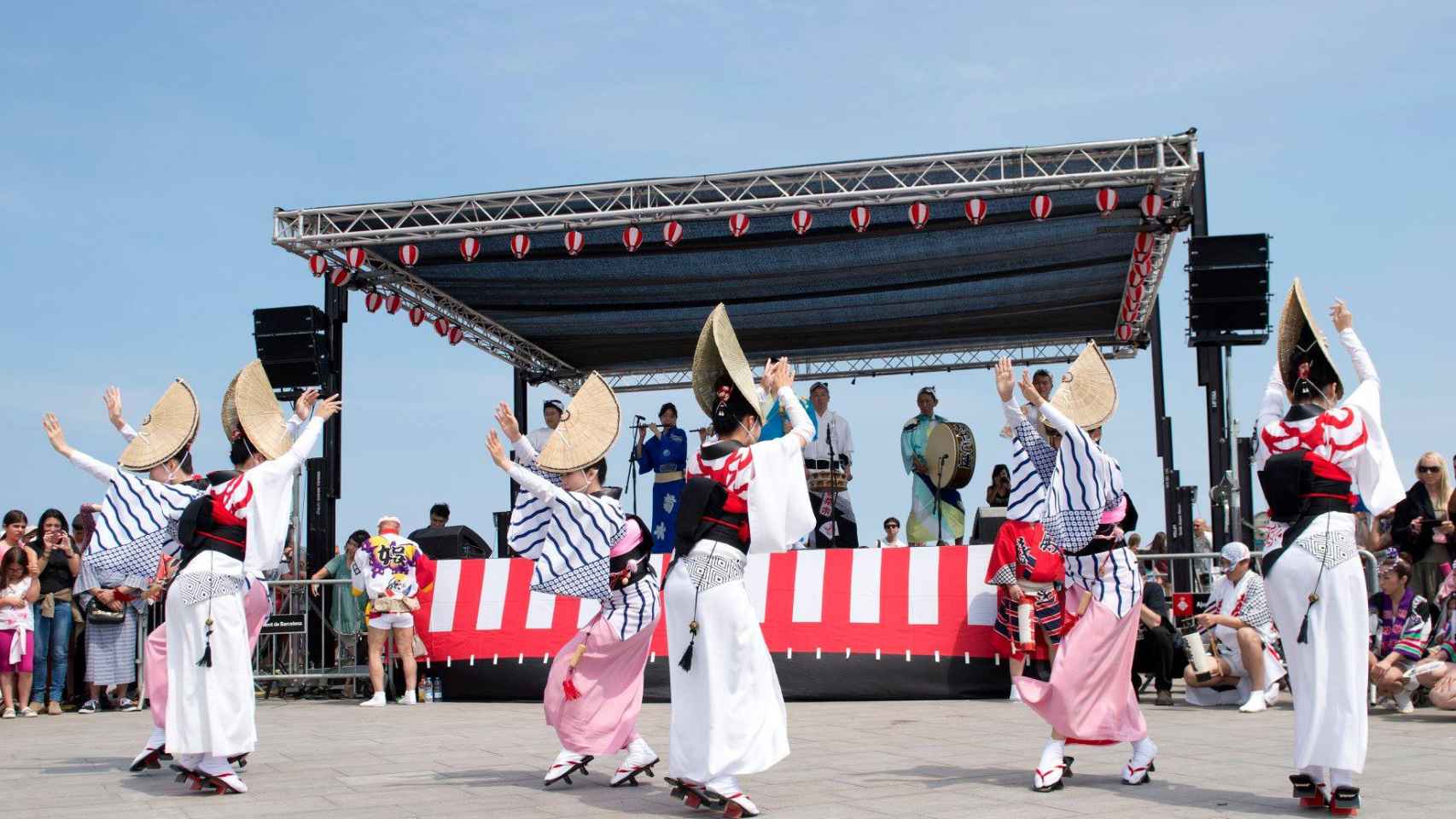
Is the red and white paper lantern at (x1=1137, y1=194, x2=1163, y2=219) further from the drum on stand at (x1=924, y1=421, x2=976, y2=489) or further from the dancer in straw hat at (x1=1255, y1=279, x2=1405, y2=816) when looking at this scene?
the dancer in straw hat at (x1=1255, y1=279, x2=1405, y2=816)

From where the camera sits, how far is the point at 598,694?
6090 millimetres

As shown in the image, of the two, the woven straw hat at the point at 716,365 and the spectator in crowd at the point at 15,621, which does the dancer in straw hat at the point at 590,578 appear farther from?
the spectator in crowd at the point at 15,621

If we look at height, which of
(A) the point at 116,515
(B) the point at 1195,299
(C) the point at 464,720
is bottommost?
(C) the point at 464,720

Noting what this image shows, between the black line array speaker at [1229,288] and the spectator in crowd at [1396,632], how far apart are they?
10.4ft

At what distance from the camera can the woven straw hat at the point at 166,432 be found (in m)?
6.73

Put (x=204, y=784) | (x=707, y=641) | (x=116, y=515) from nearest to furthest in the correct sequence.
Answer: (x=707, y=641), (x=204, y=784), (x=116, y=515)

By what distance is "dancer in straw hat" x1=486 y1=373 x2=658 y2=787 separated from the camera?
605cm

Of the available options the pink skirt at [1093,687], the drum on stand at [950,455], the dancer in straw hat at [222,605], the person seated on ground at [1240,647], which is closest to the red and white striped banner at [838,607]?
the person seated on ground at [1240,647]

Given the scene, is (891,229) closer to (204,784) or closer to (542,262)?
(542,262)

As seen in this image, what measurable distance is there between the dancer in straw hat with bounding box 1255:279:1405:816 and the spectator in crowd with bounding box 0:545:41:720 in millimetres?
8965

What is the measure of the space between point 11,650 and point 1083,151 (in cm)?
957

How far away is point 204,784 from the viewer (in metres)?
6.11

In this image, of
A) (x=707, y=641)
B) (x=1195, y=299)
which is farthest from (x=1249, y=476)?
(x=707, y=641)

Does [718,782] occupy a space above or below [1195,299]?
below
